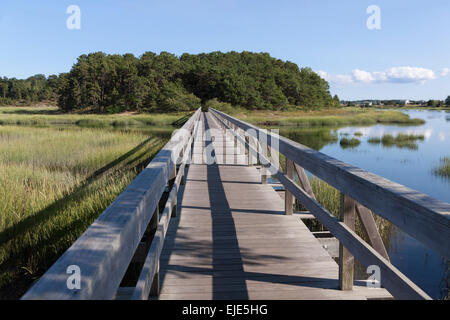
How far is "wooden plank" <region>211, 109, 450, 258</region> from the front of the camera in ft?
4.48

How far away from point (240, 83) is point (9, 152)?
55.3 metres

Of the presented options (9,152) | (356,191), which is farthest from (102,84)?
(356,191)

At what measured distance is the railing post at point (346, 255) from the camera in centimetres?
249

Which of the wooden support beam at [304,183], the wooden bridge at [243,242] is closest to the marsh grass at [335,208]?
the wooden bridge at [243,242]

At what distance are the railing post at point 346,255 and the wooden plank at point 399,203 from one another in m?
0.18

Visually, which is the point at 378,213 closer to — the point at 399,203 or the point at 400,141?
the point at 399,203

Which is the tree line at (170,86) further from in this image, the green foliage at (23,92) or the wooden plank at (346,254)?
the wooden plank at (346,254)

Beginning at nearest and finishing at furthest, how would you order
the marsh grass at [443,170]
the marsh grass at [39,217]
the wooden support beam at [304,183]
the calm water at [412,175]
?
1. the wooden support beam at [304,183]
2. the marsh grass at [39,217]
3. the calm water at [412,175]
4. the marsh grass at [443,170]

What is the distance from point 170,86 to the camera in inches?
2554

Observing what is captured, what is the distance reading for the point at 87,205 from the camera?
614 cm

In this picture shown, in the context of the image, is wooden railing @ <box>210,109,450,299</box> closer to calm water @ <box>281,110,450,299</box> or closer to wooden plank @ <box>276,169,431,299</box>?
wooden plank @ <box>276,169,431,299</box>

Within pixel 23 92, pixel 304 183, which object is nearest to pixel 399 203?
pixel 304 183

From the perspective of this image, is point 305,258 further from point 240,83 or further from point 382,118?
point 240,83

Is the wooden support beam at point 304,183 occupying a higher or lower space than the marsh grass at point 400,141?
higher
